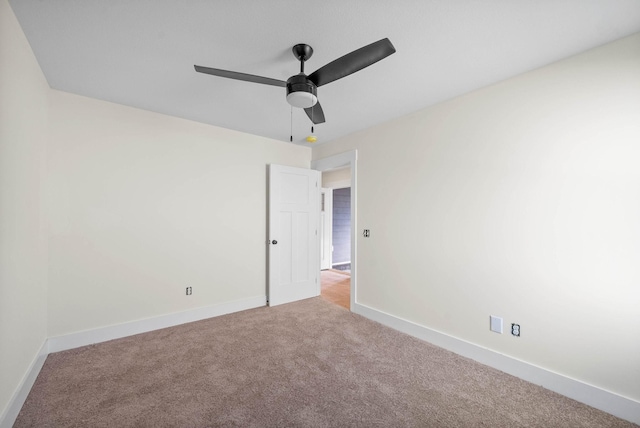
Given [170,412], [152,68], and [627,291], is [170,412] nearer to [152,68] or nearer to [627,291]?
[152,68]

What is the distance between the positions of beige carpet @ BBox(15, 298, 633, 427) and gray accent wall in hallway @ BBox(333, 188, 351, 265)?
408cm

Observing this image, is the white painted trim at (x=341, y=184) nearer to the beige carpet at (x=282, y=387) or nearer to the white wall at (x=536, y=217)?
the white wall at (x=536, y=217)

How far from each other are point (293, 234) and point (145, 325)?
6.86 feet

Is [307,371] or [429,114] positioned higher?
[429,114]

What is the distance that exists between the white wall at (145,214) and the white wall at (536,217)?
82.9 inches

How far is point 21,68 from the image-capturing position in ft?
5.72

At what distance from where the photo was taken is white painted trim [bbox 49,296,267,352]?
8.28ft

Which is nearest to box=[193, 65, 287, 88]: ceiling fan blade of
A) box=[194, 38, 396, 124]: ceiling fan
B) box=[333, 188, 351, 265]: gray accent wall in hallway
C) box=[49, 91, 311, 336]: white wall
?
box=[194, 38, 396, 124]: ceiling fan

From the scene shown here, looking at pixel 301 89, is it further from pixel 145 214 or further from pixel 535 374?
pixel 535 374

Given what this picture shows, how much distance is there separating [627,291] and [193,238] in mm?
3889

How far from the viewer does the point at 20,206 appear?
1.81 meters

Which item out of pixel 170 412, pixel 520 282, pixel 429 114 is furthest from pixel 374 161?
pixel 170 412

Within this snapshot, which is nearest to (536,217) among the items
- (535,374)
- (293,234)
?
(535,374)

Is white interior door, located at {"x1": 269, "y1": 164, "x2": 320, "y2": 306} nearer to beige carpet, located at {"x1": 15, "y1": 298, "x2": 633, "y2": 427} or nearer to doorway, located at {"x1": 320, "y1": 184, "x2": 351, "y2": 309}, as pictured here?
doorway, located at {"x1": 320, "y1": 184, "x2": 351, "y2": 309}
